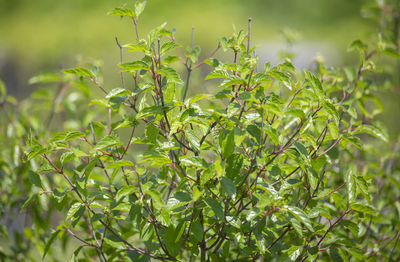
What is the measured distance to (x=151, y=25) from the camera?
1080cm

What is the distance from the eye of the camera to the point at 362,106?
2107 millimetres

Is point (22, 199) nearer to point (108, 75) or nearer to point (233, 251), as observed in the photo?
point (233, 251)

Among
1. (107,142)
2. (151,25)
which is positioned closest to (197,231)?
(107,142)

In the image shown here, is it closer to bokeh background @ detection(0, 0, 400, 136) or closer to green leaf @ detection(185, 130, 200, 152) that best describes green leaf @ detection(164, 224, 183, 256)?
green leaf @ detection(185, 130, 200, 152)

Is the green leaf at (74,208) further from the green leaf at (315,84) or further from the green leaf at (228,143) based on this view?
the green leaf at (315,84)

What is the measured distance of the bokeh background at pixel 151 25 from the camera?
338 inches

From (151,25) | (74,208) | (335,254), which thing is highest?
(151,25)

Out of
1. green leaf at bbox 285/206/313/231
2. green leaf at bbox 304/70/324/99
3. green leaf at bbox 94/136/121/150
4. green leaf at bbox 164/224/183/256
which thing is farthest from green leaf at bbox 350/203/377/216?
green leaf at bbox 94/136/121/150

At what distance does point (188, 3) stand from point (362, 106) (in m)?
10.9

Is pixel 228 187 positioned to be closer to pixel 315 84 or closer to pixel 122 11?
pixel 315 84

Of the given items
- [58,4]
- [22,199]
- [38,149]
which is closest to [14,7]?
[58,4]

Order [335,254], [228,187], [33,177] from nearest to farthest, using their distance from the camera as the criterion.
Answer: [228,187] → [33,177] → [335,254]

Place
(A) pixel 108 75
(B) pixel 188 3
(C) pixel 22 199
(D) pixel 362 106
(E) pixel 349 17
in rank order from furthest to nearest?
(B) pixel 188 3 → (E) pixel 349 17 → (A) pixel 108 75 → (C) pixel 22 199 → (D) pixel 362 106

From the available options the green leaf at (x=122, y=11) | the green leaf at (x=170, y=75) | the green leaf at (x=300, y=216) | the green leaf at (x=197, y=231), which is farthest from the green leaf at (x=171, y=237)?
the green leaf at (x=122, y=11)
